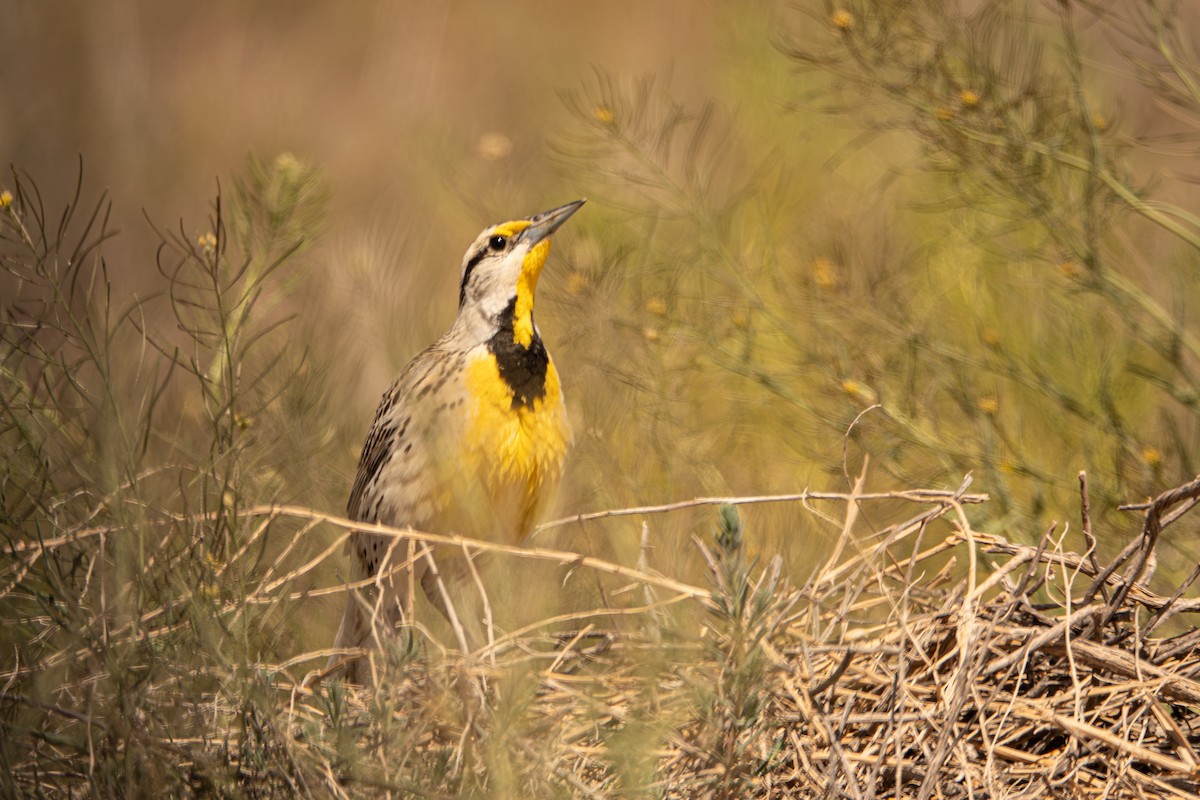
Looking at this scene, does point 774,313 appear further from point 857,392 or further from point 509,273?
point 509,273

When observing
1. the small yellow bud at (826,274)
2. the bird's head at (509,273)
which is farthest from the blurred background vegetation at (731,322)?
the bird's head at (509,273)

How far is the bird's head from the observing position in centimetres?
305

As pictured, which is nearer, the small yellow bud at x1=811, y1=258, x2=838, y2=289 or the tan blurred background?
the tan blurred background

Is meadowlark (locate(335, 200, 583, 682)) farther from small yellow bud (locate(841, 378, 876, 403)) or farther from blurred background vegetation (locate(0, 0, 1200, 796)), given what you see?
small yellow bud (locate(841, 378, 876, 403))

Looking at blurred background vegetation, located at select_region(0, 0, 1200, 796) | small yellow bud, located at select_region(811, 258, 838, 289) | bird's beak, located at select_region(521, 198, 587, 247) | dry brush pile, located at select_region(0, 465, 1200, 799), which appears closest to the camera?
dry brush pile, located at select_region(0, 465, 1200, 799)

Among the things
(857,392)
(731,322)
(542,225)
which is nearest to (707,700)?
(857,392)

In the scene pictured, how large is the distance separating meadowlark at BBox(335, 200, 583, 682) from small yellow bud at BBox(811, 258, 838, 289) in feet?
1.96

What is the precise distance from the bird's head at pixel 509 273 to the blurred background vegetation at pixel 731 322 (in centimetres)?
17

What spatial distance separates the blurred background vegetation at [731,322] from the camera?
1836mm

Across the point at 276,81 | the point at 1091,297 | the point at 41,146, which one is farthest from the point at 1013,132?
the point at 276,81

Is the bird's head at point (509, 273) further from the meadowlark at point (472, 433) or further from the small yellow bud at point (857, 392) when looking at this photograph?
the small yellow bud at point (857, 392)

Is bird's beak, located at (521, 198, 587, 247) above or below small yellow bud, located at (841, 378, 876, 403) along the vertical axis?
above

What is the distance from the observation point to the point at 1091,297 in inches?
127

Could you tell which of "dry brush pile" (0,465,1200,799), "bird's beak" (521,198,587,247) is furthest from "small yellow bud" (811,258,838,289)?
"dry brush pile" (0,465,1200,799)
